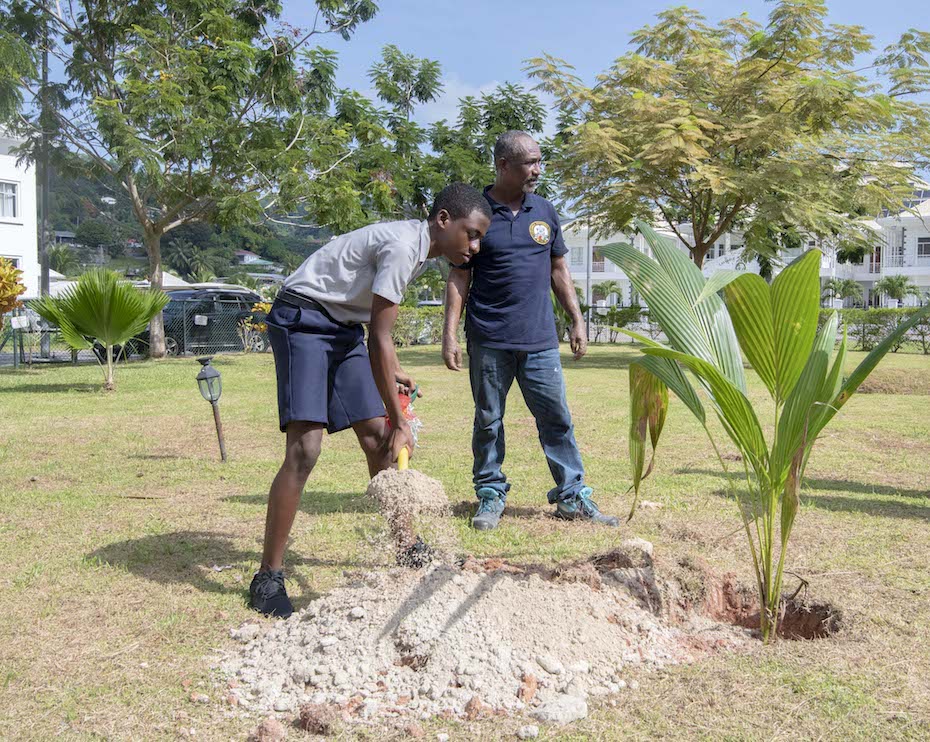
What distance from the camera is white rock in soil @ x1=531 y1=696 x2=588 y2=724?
2.32m

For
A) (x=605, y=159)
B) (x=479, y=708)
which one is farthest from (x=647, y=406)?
(x=605, y=159)

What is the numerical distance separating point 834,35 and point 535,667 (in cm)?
1608

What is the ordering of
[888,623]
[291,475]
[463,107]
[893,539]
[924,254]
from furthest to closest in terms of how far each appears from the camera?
[924,254] < [463,107] < [893,539] < [291,475] < [888,623]

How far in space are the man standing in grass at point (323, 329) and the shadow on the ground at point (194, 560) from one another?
304 mm

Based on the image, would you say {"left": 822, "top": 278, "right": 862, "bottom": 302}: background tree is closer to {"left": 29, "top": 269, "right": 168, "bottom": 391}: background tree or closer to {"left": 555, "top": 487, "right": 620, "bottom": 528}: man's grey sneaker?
{"left": 29, "top": 269, "right": 168, "bottom": 391}: background tree

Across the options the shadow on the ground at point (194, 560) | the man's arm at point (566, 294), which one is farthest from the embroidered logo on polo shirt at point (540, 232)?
the shadow on the ground at point (194, 560)

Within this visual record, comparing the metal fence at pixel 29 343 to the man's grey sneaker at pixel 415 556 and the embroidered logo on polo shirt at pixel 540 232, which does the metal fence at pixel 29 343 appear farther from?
the man's grey sneaker at pixel 415 556

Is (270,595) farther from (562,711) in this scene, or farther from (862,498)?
(862,498)

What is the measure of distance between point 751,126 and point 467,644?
14069 millimetres

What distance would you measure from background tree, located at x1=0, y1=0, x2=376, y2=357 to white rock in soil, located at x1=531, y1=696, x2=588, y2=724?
1370 centimetres

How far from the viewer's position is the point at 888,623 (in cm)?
297

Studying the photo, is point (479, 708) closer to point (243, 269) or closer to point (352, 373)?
point (352, 373)

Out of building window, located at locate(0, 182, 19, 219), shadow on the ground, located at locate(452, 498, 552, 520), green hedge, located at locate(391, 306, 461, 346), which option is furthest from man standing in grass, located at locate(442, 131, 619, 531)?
building window, located at locate(0, 182, 19, 219)

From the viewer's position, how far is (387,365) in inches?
128
